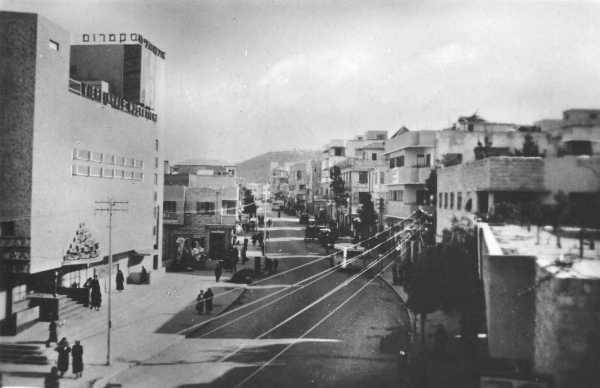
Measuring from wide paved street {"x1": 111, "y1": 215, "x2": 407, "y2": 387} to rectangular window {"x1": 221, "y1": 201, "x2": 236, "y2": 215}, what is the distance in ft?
49.5

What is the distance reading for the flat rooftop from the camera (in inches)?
384

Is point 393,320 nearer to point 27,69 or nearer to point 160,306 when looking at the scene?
point 160,306

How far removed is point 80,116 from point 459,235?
57.1ft

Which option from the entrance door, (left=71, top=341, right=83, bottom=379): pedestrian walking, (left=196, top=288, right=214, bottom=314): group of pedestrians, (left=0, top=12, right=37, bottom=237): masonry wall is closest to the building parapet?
(left=0, top=12, right=37, bottom=237): masonry wall

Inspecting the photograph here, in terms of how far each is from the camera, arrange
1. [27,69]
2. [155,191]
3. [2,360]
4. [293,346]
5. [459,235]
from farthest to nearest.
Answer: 1. [155,191]
2. [459,235]
3. [27,69]
4. [293,346]
5. [2,360]

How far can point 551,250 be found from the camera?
1225cm

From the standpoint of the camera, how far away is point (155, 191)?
34.7 meters

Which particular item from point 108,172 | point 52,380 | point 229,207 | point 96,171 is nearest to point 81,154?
point 96,171

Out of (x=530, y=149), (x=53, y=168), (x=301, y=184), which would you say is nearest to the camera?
(x=53, y=168)

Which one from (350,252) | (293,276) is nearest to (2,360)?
(293,276)

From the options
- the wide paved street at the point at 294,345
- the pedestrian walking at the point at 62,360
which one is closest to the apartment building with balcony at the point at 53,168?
the pedestrian walking at the point at 62,360

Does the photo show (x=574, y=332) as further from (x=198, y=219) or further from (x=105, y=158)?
(x=198, y=219)

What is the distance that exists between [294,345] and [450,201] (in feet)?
38.6

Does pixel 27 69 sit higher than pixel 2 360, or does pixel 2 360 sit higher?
pixel 27 69
